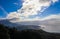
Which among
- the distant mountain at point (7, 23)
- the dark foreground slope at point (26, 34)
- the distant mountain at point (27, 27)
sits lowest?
the dark foreground slope at point (26, 34)

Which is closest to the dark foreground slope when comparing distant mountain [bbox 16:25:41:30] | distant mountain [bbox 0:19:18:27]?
distant mountain [bbox 16:25:41:30]

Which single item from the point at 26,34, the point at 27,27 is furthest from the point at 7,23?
the point at 26,34

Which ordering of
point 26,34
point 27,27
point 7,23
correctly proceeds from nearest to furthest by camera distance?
point 26,34, point 27,27, point 7,23

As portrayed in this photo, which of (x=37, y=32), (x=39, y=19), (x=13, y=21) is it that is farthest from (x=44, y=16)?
(x=13, y=21)

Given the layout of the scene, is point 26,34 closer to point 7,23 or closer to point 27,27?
point 27,27

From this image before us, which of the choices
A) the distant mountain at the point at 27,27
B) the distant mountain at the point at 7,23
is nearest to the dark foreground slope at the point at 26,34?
the distant mountain at the point at 27,27

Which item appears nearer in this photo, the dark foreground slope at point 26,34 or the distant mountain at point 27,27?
the dark foreground slope at point 26,34

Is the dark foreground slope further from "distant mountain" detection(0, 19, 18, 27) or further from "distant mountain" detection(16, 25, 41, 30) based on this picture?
"distant mountain" detection(0, 19, 18, 27)

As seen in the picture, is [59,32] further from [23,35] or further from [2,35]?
[2,35]

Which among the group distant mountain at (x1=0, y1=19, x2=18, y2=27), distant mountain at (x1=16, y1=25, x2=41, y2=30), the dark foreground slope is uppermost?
distant mountain at (x1=0, y1=19, x2=18, y2=27)

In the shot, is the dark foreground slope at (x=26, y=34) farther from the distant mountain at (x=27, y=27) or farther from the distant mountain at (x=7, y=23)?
the distant mountain at (x=7, y=23)

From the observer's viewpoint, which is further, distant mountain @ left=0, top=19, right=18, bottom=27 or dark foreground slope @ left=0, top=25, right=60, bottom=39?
distant mountain @ left=0, top=19, right=18, bottom=27
